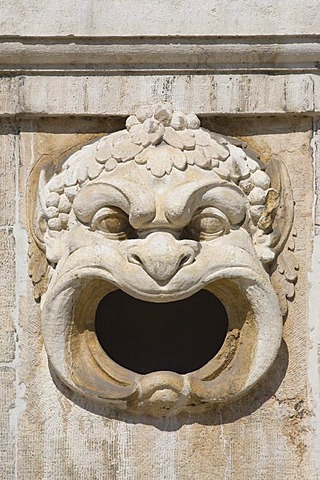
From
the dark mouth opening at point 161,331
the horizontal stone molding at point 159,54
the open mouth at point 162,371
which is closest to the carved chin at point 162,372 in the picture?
the open mouth at point 162,371

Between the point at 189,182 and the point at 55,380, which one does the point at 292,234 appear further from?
the point at 55,380

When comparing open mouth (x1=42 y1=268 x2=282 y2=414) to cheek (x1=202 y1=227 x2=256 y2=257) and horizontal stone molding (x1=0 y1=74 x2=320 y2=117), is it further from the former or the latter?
horizontal stone molding (x1=0 y1=74 x2=320 y2=117)

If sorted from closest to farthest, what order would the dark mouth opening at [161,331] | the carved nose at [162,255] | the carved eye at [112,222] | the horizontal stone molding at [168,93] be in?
the carved nose at [162,255] < the carved eye at [112,222] < the horizontal stone molding at [168,93] < the dark mouth opening at [161,331]

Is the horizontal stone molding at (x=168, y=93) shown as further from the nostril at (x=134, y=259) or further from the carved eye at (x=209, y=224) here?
the nostril at (x=134, y=259)

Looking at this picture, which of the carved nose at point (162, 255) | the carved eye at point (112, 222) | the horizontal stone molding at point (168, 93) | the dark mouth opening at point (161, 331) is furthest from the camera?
the dark mouth opening at point (161, 331)

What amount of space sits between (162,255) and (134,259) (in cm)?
8

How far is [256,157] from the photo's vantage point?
3801 mm

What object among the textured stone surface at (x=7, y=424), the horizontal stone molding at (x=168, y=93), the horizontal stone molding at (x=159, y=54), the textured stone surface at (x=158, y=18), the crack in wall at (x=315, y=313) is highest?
the textured stone surface at (x=158, y=18)

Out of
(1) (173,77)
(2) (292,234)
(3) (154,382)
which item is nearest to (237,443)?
(3) (154,382)

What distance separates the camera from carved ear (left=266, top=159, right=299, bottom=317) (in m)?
3.78

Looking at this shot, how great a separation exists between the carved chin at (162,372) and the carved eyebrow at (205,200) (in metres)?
0.15

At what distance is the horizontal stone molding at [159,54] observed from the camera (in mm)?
3705

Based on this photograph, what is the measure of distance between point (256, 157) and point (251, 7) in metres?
0.40

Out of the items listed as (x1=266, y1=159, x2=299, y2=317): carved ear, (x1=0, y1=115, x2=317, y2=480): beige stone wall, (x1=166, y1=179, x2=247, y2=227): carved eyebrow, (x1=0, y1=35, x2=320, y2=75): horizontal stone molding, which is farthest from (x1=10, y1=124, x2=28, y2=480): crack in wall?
(x1=266, y1=159, x2=299, y2=317): carved ear
